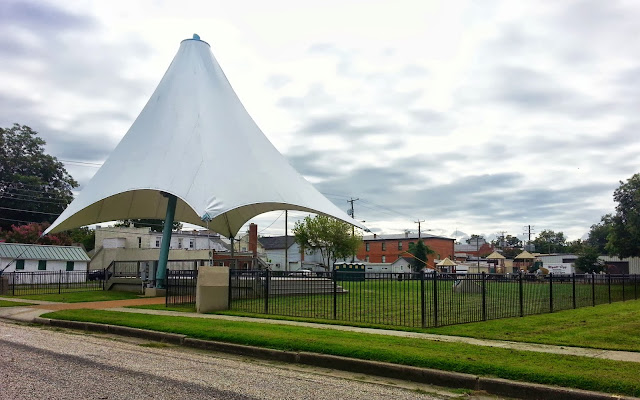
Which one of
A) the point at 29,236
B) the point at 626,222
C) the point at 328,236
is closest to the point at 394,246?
the point at 328,236

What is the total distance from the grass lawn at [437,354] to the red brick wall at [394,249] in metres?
81.3

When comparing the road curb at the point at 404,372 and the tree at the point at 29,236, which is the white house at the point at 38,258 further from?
the road curb at the point at 404,372

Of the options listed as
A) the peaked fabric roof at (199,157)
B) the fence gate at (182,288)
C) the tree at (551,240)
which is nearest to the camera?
the fence gate at (182,288)

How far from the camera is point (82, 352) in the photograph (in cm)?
1016

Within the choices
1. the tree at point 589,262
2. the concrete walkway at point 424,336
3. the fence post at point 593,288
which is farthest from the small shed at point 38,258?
A: the tree at point 589,262

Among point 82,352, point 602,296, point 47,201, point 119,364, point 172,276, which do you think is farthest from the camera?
point 47,201

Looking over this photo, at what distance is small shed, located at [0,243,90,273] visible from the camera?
4391 centimetres

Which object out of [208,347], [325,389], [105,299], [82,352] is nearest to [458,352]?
[325,389]

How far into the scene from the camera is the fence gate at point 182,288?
19.9 meters

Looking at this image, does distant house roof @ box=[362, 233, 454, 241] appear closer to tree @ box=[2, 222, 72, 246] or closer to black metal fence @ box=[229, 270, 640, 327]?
tree @ box=[2, 222, 72, 246]

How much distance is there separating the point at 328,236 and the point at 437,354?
62.0m

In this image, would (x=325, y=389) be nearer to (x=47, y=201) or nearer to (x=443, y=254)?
(x=47, y=201)

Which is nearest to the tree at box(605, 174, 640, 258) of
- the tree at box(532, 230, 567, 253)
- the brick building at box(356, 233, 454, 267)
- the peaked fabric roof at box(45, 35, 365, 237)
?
the peaked fabric roof at box(45, 35, 365, 237)

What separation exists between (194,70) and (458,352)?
21.9 m
